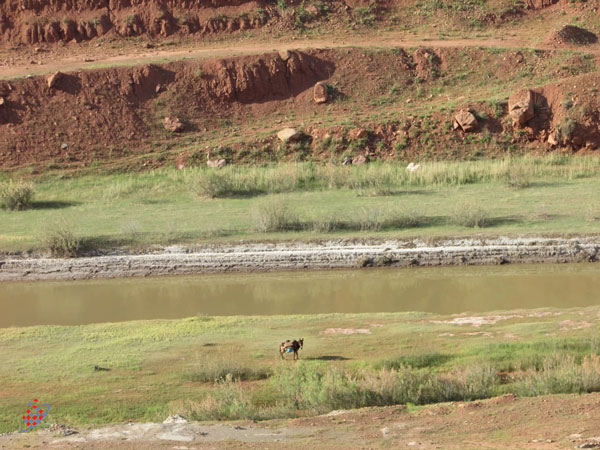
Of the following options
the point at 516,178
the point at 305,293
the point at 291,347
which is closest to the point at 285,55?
the point at 516,178

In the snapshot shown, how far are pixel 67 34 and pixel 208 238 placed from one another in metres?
26.1

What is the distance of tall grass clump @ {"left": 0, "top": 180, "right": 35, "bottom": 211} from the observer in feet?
98.0

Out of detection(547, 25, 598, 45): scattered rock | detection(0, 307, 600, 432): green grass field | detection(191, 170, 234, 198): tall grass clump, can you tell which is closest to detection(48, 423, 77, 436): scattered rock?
detection(0, 307, 600, 432): green grass field

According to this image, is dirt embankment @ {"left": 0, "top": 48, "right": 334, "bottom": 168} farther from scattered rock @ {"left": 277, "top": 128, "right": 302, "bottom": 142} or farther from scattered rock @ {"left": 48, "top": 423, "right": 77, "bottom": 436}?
scattered rock @ {"left": 48, "top": 423, "right": 77, "bottom": 436}

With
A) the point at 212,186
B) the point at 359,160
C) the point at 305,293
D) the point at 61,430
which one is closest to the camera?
the point at 61,430

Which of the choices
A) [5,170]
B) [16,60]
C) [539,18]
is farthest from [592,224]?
[16,60]

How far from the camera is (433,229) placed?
78.7 ft

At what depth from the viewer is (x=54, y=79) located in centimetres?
3956

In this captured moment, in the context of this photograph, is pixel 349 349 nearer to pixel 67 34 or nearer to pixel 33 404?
pixel 33 404

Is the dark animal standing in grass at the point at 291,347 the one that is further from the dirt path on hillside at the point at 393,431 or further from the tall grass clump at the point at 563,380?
the tall grass clump at the point at 563,380

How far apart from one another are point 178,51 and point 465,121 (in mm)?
15389

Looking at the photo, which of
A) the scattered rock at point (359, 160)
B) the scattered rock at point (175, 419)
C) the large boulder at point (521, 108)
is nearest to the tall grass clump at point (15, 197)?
the scattered rock at point (359, 160)

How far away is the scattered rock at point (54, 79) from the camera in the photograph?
3950 centimetres

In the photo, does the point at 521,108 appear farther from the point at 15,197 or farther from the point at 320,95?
the point at 15,197
